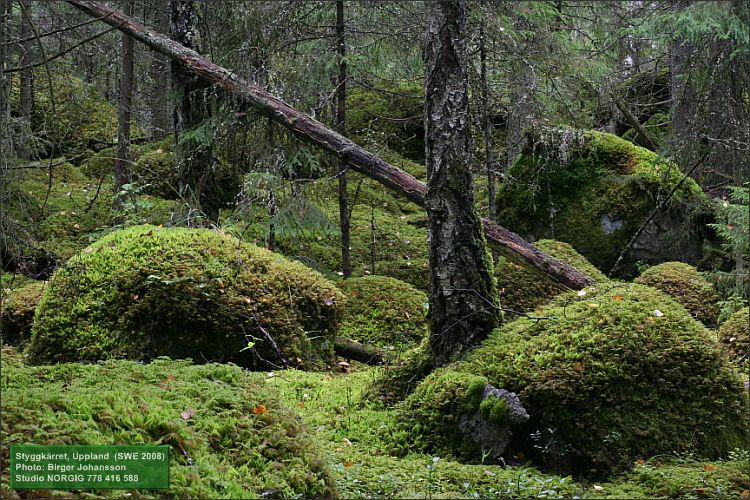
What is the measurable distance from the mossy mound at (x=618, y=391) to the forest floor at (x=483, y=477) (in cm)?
16

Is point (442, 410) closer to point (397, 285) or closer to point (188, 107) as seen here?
point (397, 285)

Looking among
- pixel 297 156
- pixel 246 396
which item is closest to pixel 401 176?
pixel 297 156

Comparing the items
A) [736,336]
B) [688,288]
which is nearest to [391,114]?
[688,288]

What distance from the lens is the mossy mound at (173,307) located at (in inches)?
231

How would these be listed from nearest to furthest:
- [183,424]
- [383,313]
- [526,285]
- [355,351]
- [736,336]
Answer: [183,424], [736,336], [355,351], [383,313], [526,285]

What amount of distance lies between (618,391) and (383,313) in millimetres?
4182

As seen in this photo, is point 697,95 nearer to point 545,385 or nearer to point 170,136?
point 545,385

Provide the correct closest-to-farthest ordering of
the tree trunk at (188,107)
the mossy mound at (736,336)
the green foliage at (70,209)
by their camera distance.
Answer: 1. the mossy mound at (736,336)
2. the tree trunk at (188,107)
3. the green foliage at (70,209)

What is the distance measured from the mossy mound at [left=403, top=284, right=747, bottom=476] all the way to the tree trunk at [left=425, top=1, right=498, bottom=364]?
41cm

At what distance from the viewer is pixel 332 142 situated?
7.75m

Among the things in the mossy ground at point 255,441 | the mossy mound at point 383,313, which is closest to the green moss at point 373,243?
the mossy mound at point 383,313

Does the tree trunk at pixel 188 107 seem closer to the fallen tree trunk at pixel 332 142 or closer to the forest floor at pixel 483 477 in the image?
the fallen tree trunk at pixel 332 142

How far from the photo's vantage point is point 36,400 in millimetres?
2367

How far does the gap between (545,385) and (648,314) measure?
3.06 feet
